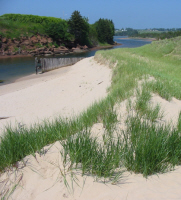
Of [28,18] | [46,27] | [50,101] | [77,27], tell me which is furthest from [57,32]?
[50,101]

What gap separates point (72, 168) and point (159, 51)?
20.6m

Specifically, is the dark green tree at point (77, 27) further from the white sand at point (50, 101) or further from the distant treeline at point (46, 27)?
the white sand at point (50, 101)

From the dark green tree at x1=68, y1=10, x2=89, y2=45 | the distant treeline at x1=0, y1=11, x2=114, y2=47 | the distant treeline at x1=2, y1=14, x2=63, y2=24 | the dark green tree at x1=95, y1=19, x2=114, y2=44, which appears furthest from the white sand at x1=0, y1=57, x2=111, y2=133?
the dark green tree at x1=95, y1=19, x2=114, y2=44

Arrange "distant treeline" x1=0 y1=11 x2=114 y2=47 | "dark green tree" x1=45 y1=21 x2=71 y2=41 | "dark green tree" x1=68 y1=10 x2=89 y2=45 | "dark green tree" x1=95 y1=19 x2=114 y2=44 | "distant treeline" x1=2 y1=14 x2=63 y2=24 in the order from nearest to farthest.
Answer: "distant treeline" x1=0 y1=11 x2=114 y2=47 → "dark green tree" x1=45 y1=21 x2=71 y2=41 → "distant treeline" x1=2 y1=14 x2=63 y2=24 → "dark green tree" x1=68 y1=10 x2=89 y2=45 → "dark green tree" x1=95 y1=19 x2=114 y2=44

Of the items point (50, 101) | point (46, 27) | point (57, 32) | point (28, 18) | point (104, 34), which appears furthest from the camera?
point (104, 34)

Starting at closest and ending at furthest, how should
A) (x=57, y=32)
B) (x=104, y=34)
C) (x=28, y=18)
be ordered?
1. (x=57, y=32)
2. (x=28, y=18)
3. (x=104, y=34)

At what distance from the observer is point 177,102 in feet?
19.7

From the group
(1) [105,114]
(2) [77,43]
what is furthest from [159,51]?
(2) [77,43]

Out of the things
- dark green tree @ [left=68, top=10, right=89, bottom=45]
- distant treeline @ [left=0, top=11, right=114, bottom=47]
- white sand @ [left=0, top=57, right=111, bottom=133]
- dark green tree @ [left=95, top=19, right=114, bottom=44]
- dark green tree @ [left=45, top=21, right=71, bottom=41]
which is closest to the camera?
white sand @ [left=0, top=57, right=111, bottom=133]

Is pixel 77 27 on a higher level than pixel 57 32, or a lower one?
higher

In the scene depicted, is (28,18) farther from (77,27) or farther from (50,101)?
(50,101)

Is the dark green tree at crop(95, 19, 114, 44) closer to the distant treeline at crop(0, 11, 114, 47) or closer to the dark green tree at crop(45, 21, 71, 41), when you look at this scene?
the distant treeline at crop(0, 11, 114, 47)

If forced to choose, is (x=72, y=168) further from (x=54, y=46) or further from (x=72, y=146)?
(x=54, y=46)

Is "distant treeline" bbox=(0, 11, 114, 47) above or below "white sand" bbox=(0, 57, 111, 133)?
above
